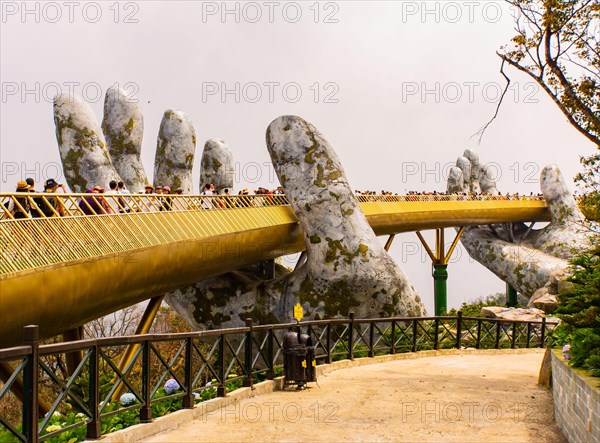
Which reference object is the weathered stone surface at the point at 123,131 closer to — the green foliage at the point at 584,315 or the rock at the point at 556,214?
the green foliage at the point at 584,315

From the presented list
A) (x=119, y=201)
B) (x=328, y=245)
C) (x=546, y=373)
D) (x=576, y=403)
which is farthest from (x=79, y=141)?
(x=576, y=403)

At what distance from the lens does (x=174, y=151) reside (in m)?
30.8

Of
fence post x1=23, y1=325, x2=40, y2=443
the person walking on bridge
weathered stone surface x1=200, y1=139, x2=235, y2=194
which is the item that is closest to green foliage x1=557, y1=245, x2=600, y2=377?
fence post x1=23, y1=325, x2=40, y2=443

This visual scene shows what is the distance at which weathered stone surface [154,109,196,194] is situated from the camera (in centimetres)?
3074

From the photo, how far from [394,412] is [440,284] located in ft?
130

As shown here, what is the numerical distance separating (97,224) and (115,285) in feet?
4.33

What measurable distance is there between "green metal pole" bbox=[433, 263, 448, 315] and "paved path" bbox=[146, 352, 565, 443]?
33062 millimetres

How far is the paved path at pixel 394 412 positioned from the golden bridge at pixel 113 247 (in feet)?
12.5

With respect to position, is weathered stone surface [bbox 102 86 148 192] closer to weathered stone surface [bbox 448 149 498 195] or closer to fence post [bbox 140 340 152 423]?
fence post [bbox 140 340 152 423]

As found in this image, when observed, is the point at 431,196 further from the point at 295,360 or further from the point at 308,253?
the point at 295,360

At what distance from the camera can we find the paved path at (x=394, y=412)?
30.8 feet

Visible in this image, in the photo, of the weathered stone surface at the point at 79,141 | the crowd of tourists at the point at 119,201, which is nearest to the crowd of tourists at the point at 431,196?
the crowd of tourists at the point at 119,201

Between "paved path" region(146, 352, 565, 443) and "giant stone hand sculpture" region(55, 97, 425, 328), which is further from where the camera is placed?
"giant stone hand sculpture" region(55, 97, 425, 328)

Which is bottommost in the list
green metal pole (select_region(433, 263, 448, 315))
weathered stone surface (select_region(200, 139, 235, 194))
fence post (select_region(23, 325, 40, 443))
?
green metal pole (select_region(433, 263, 448, 315))
